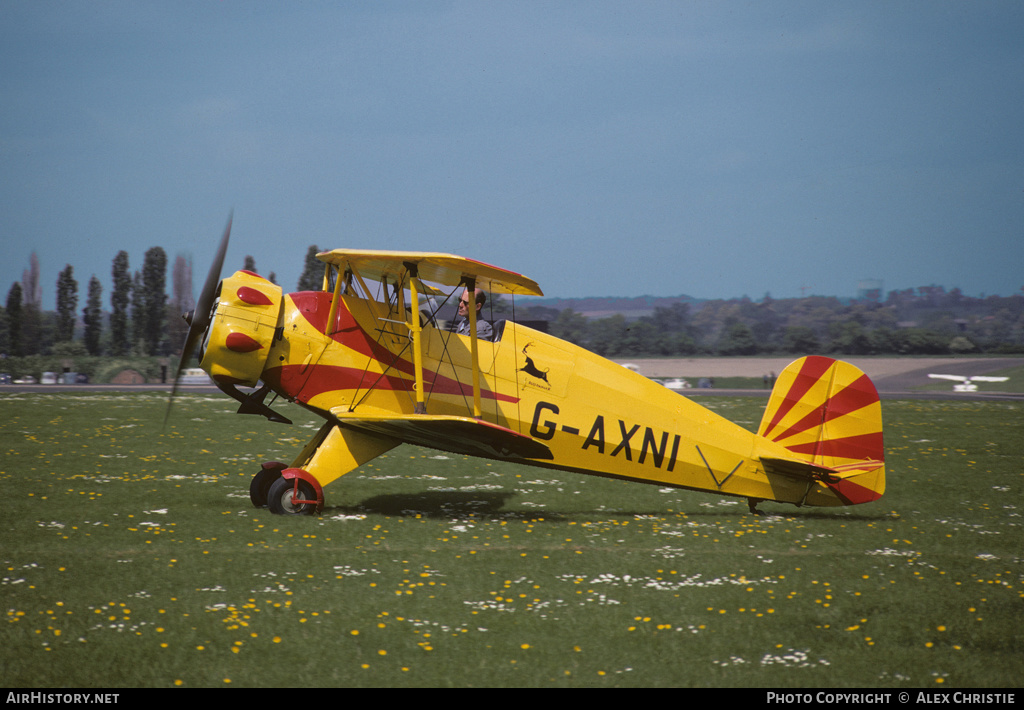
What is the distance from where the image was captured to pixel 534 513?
11.4 m

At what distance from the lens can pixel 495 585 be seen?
7746mm

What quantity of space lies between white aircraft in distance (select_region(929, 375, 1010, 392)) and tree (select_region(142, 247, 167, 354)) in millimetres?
70557

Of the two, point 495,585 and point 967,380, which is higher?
point 495,585

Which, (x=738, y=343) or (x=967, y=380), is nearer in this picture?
(x=967, y=380)

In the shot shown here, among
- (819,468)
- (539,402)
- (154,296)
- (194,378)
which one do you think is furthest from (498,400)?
(154,296)

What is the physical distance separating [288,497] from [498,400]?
311 cm

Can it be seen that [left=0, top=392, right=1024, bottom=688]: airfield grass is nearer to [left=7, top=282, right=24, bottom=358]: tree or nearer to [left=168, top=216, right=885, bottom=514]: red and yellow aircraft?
[left=168, top=216, right=885, bottom=514]: red and yellow aircraft

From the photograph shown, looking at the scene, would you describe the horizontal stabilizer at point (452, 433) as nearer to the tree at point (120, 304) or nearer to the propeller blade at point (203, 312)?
the propeller blade at point (203, 312)

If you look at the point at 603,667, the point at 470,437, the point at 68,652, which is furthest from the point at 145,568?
the point at 603,667

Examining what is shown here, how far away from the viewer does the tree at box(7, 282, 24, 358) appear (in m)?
70.2

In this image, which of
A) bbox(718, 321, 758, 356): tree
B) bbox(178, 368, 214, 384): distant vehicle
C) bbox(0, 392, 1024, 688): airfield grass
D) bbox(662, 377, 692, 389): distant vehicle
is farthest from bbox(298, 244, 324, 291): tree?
bbox(0, 392, 1024, 688): airfield grass

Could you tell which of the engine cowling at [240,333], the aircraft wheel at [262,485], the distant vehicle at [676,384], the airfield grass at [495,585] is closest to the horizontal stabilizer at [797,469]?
the airfield grass at [495,585]

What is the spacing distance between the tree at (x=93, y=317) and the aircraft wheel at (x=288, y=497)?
76.7m

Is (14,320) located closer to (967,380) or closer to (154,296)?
(154,296)
